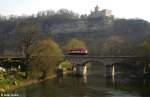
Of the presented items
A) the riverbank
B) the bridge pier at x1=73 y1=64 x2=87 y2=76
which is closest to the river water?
the riverbank

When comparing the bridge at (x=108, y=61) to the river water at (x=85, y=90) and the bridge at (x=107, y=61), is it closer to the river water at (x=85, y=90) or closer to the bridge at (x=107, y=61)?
the bridge at (x=107, y=61)

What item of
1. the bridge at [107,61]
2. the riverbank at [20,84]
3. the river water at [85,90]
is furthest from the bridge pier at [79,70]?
the river water at [85,90]

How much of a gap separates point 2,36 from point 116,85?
11759 cm

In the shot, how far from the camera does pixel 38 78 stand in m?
62.1

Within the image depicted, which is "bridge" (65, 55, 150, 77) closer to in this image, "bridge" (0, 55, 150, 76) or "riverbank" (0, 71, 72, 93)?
"bridge" (0, 55, 150, 76)

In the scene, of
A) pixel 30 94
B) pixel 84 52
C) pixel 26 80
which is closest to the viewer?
pixel 30 94

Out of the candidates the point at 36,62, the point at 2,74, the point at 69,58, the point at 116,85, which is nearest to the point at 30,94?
the point at 2,74

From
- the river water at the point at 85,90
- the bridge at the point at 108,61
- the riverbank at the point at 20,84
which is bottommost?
the river water at the point at 85,90

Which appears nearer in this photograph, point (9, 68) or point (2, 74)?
point (2, 74)

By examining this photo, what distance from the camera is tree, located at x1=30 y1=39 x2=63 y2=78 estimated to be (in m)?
61.1

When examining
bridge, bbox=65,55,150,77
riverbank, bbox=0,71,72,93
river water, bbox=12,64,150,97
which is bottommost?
river water, bbox=12,64,150,97

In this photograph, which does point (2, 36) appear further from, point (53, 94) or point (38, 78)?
point (53, 94)

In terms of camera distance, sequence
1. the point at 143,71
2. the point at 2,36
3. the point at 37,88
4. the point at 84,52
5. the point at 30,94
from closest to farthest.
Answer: the point at 30,94
the point at 37,88
the point at 143,71
the point at 84,52
the point at 2,36

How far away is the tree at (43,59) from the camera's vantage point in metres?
61.1
